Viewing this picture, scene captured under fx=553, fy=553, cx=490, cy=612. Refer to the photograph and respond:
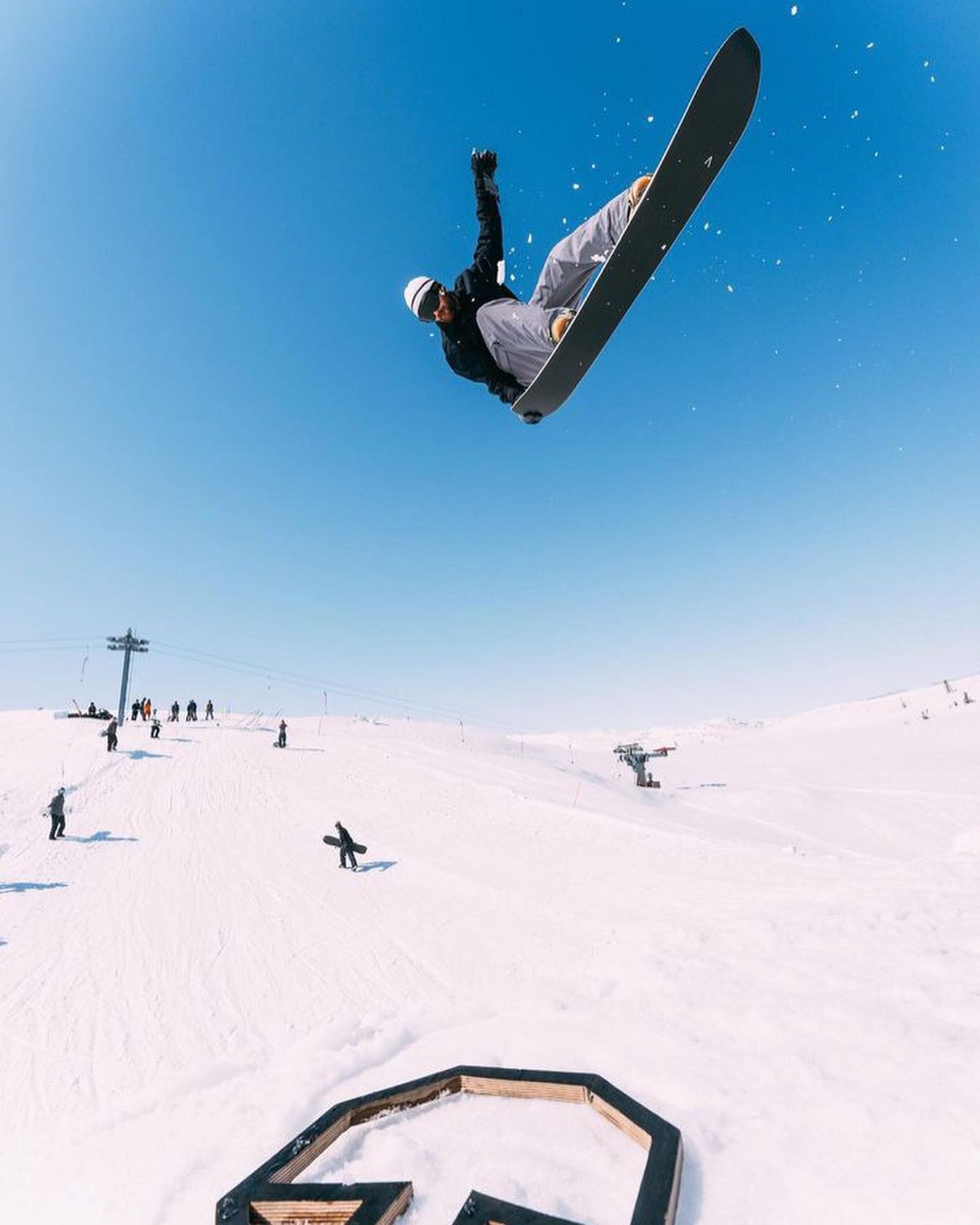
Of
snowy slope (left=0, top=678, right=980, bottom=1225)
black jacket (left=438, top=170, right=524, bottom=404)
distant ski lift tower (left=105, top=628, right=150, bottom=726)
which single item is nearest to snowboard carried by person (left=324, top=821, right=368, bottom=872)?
snowy slope (left=0, top=678, right=980, bottom=1225)

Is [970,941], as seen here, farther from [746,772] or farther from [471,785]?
[746,772]

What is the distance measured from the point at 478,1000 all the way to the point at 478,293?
5.76 meters

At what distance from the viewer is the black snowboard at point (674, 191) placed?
4.19 meters

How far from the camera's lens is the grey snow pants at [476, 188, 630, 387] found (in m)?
4.77

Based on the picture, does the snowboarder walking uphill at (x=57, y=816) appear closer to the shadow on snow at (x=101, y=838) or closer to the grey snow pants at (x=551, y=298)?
the shadow on snow at (x=101, y=838)

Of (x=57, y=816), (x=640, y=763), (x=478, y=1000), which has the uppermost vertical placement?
(x=640, y=763)

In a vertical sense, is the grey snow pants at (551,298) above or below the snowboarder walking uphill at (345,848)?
above

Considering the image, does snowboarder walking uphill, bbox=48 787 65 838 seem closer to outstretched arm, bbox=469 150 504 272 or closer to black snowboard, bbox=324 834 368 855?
black snowboard, bbox=324 834 368 855

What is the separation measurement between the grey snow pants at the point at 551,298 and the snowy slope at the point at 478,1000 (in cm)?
512

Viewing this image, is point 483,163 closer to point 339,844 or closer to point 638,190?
point 638,190

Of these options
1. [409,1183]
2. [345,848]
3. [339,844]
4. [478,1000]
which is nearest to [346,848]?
[345,848]

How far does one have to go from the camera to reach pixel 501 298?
5297mm

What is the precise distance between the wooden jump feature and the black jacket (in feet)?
18.2

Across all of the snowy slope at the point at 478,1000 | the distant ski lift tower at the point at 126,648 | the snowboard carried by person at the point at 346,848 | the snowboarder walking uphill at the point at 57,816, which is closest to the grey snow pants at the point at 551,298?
the snowy slope at the point at 478,1000
